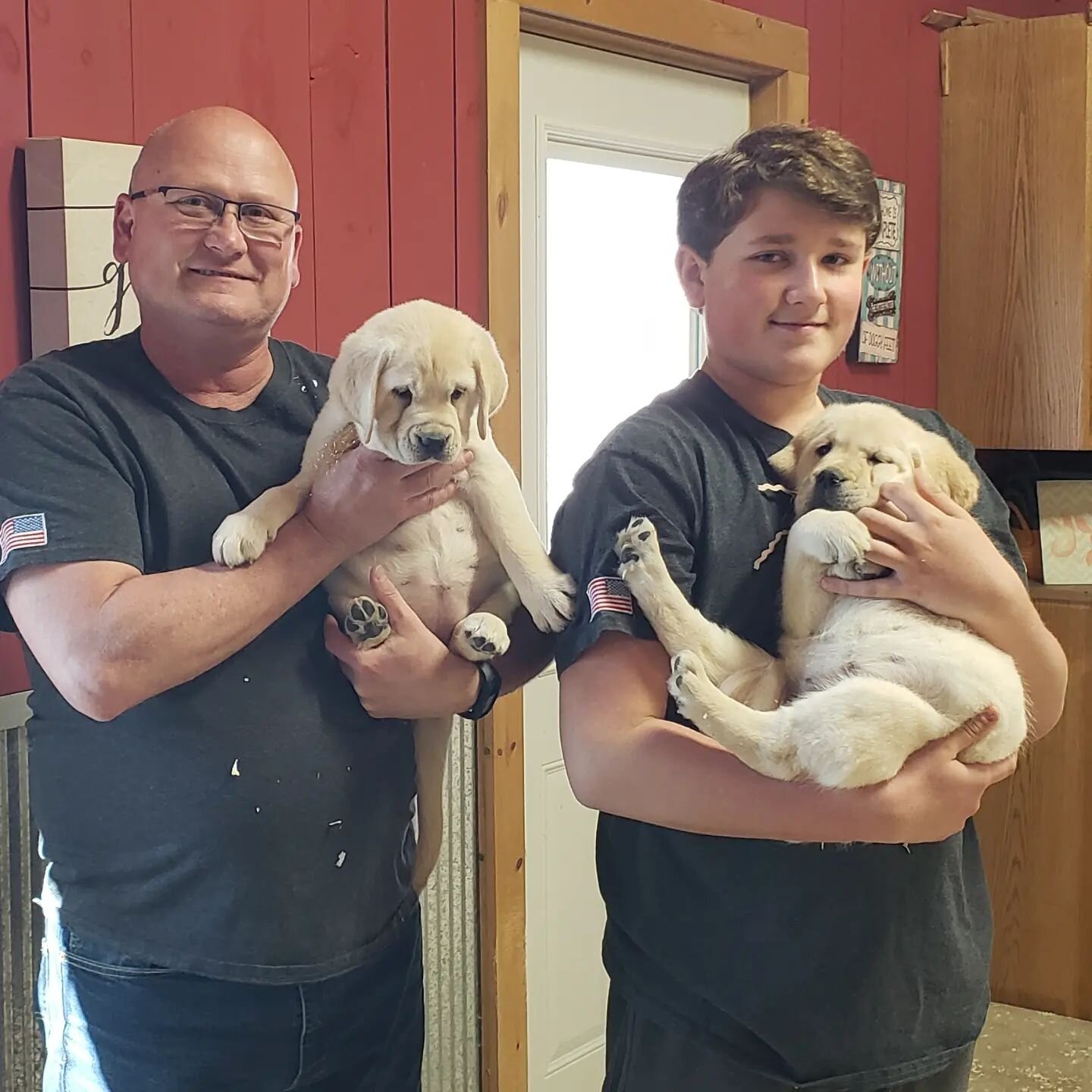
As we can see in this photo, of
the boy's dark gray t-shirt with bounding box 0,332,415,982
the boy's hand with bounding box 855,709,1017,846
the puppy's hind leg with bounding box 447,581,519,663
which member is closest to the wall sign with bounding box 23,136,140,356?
the boy's dark gray t-shirt with bounding box 0,332,415,982

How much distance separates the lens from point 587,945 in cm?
268

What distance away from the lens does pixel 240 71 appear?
1.92 metres

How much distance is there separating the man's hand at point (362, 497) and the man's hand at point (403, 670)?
0.09 metres

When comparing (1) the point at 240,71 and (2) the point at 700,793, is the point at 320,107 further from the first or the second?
(2) the point at 700,793

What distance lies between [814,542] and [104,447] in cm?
72

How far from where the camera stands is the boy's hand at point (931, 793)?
44.4 inches

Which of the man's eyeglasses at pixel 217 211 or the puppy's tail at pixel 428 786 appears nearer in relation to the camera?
the man's eyeglasses at pixel 217 211

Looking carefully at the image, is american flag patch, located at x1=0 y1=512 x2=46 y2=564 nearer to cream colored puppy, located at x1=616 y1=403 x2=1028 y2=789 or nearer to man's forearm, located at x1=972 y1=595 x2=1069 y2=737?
cream colored puppy, located at x1=616 y1=403 x2=1028 y2=789

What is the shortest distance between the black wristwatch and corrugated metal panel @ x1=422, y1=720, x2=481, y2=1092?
83 centimetres

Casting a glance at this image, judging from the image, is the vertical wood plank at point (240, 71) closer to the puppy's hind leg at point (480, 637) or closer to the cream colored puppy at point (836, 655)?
the puppy's hind leg at point (480, 637)

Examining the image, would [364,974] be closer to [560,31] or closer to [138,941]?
[138,941]

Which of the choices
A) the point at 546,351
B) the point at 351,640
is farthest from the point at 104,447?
the point at 546,351

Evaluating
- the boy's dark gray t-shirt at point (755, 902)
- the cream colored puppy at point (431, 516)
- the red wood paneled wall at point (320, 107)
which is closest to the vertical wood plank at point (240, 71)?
the red wood paneled wall at point (320, 107)

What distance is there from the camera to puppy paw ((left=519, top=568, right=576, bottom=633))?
1416 mm
